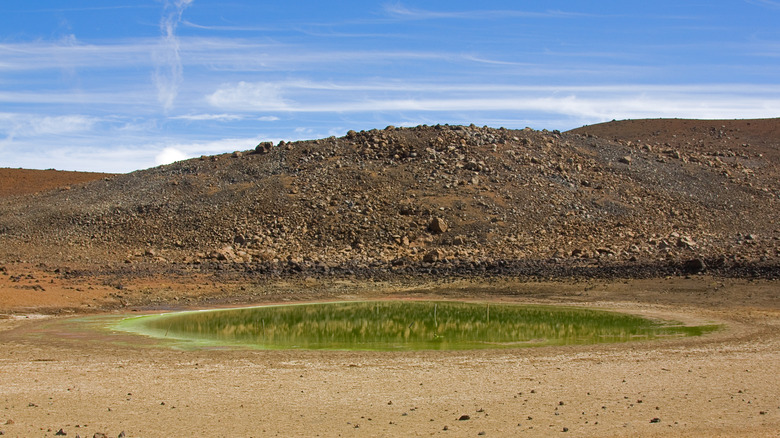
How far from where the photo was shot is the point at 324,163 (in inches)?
1804

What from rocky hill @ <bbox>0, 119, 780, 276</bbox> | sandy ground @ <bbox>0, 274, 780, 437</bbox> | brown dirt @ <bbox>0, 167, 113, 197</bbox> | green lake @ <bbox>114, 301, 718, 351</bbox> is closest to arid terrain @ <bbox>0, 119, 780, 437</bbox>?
sandy ground @ <bbox>0, 274, 780, 437</bbox>

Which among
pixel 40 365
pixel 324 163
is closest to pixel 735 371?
pixel 40 365

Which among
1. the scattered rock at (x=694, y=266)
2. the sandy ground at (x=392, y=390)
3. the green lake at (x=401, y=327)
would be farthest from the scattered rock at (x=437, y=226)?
the sandy ground at (x=392, y=390)

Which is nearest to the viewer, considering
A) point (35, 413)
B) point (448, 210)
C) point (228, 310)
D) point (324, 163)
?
point (35, 413)

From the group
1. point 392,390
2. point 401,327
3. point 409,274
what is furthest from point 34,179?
point 392,390

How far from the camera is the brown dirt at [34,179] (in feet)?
234

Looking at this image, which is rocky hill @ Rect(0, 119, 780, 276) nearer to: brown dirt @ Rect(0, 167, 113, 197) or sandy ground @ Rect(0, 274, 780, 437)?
sandy ground @ Rect(0, 274, 780, 437)

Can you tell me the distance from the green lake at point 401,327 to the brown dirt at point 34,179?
176 feet

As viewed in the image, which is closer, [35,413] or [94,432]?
[94,432]

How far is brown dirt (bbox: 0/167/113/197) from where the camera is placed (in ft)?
234

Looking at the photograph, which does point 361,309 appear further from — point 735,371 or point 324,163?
point 324,163

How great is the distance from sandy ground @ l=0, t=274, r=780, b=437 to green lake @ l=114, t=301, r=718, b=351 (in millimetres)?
1494

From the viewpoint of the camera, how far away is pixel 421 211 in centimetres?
3922

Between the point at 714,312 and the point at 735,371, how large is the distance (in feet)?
33.1
